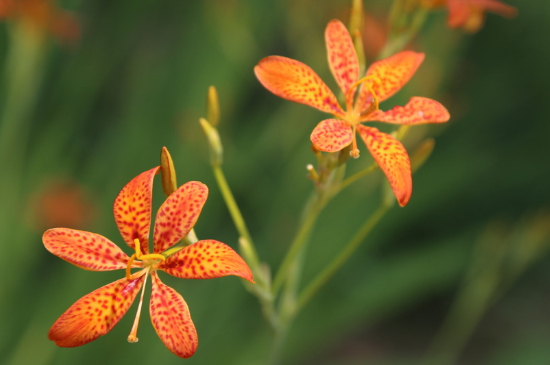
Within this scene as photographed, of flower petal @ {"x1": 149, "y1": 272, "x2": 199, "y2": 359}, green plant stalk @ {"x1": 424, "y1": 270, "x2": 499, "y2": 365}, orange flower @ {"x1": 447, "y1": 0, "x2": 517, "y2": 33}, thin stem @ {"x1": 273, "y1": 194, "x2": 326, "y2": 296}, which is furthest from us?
green plant stalk @ {"x1": 424, "y1": 270, "x2": 499, "y2": 365}

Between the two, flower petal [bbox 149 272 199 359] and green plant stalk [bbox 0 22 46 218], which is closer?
flower petal [bbox 149 272 199 359]

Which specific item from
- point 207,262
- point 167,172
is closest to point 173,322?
point 207,262

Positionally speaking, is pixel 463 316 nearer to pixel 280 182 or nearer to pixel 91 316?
pixel 280 182

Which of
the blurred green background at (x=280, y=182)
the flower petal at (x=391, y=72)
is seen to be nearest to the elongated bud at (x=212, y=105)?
the flower petal at (x=391, y=72)

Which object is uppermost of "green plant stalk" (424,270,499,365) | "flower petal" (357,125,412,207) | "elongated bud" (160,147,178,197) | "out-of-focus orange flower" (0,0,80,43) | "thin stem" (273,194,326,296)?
"out-of-focus orange flower" (0,0,80,43)

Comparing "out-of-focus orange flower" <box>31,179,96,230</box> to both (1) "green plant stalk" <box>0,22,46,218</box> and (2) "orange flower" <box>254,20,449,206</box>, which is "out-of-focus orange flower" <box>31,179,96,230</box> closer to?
(1) "green plant stalk" <box>0,22,46,218</box>

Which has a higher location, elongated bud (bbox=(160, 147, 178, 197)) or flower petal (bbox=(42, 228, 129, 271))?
elongated bud (bbox=(160, 147, 178, 197))

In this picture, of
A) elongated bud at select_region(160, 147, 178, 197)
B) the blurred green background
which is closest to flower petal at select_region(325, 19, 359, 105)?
elongated bud at select_region(160, 147, 178, 197)

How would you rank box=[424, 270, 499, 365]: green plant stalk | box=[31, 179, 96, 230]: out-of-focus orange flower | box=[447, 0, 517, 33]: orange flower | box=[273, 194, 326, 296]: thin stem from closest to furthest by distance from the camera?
box=[273, 194, 326, 296]: thin stem → box=[447, 0, 517, 33]: orange flower → box=[424, 270, 499, 365]: green plant stalk → box=[31, 179, 96, 230]: out-of-focus orange flower
